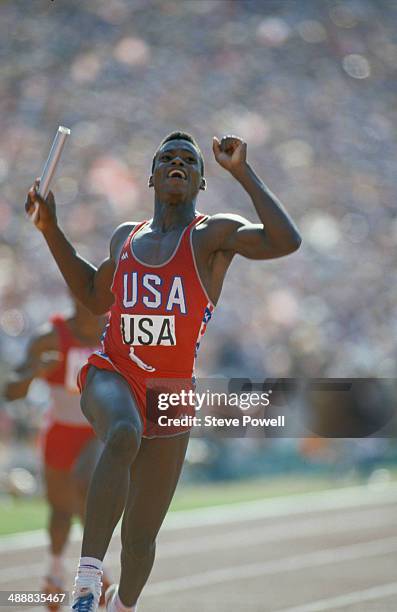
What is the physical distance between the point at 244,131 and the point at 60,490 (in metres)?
9.54

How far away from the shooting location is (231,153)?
3.55 metres

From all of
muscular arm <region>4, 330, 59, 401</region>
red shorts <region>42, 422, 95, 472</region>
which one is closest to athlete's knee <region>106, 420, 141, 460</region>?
muscular arm <region>4, 330, 59, 401</region>

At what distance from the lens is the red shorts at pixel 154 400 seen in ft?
11.9

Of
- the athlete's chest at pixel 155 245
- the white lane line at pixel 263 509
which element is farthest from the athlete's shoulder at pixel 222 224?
the white lane line at pixel 263 509

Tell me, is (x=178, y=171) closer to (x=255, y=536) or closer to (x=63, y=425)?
(x=63, y=425)

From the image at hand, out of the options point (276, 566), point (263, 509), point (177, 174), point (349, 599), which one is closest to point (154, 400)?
point (177, 174)

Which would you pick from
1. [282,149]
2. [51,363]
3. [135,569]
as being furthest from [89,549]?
[282,149]

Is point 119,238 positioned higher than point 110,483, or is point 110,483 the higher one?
point 119,238

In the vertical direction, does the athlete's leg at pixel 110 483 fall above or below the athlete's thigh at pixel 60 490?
below

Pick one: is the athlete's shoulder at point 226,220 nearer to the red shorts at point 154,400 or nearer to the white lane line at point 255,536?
the red shorts at point 154,400

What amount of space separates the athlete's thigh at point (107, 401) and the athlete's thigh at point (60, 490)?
2176 millimetres

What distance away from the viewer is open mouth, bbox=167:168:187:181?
379 cm

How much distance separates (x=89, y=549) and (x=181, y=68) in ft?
40.2
